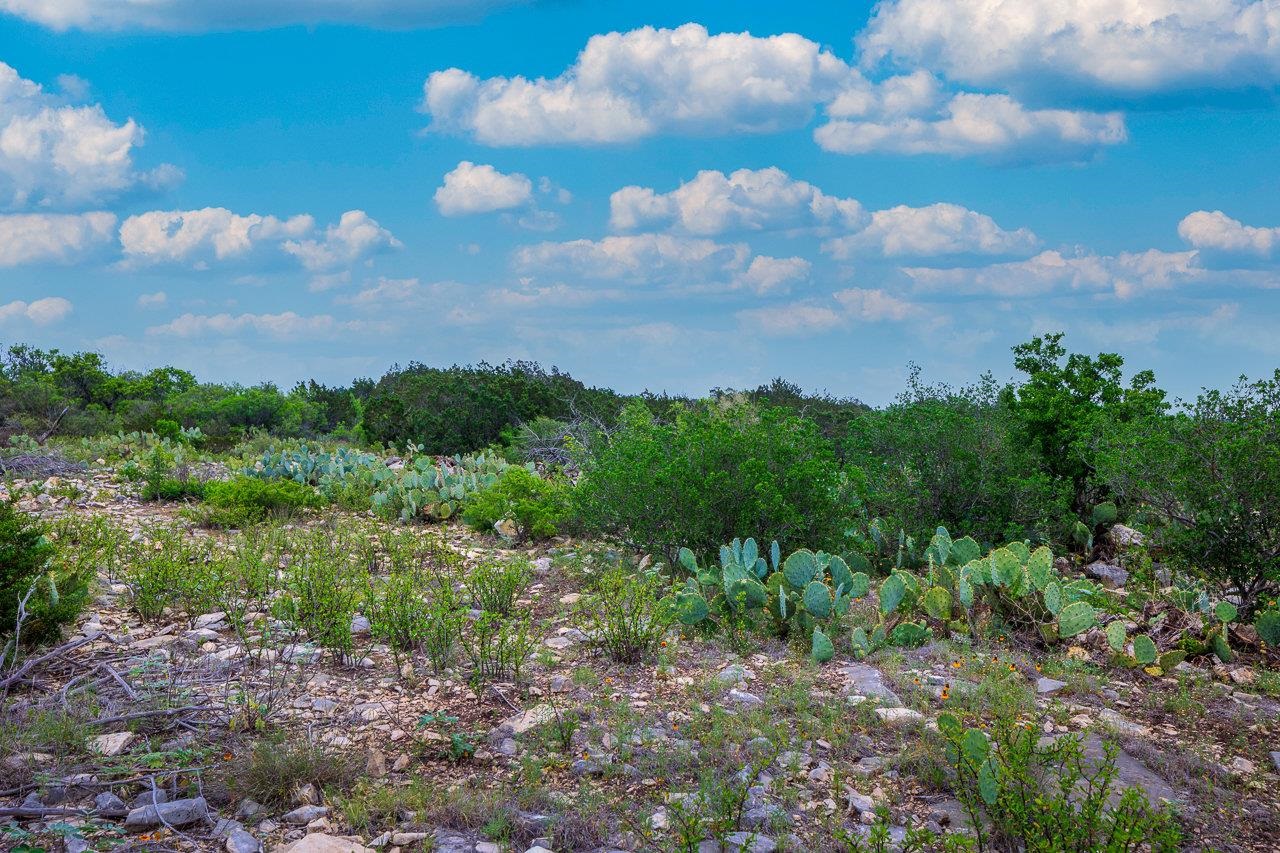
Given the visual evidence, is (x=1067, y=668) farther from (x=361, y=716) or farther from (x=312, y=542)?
(x=312, y=542)

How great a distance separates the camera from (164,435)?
72.8 ft

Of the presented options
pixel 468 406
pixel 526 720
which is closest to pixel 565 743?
pixel 526 720

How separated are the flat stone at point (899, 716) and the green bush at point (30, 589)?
15.2ft

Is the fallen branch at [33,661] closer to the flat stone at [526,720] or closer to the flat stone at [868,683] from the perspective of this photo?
the flat stone at [526,720]

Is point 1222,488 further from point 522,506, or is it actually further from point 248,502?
point 248,502

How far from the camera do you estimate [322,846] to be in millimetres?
3812

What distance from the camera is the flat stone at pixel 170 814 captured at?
4.11 metres

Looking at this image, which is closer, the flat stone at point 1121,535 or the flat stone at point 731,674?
the flat stone at point 731,674

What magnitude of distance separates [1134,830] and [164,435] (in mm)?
22360

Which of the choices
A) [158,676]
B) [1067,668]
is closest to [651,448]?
[1067,668]

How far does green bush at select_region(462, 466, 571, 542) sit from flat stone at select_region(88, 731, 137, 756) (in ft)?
17.8

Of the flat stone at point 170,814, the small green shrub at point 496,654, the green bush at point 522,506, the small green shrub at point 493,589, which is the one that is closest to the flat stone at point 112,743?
the flat stone at point 170,814

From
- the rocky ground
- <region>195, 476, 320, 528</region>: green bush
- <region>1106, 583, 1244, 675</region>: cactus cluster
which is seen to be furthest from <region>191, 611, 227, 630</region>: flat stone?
<region>1106, 583, 1244, 675</region>: cactus cluster

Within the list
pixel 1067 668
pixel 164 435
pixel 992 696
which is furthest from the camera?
pixel 164 435
